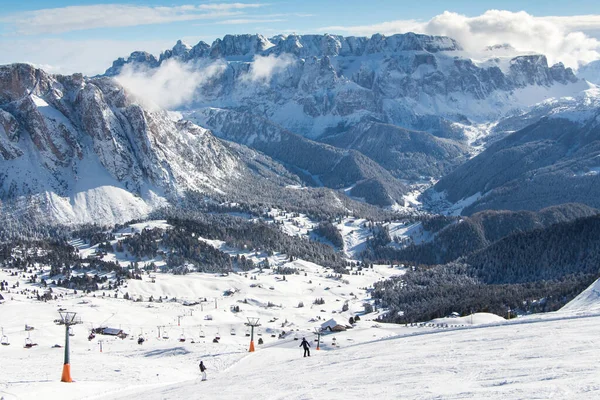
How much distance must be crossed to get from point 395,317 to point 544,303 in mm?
39476

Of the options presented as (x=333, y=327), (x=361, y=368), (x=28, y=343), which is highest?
(x=361, y=368)

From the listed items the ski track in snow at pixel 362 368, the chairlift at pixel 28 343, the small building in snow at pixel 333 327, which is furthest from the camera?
the small building in snow at pixel 333 327

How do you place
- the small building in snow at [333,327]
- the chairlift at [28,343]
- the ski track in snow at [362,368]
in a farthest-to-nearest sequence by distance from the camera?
the small building in snow at [333,327]
the chairlift at [28,343]
the ski track in snow at [362,368]

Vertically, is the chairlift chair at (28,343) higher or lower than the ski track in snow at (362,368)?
lower

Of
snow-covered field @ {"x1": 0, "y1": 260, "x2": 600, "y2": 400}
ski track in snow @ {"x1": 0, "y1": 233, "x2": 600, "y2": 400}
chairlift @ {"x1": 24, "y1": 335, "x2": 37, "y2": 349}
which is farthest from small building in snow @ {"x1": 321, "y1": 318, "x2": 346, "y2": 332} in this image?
chairlift @ {"x1": 24, "y1": 335, "x2": 37, "y2": 349}

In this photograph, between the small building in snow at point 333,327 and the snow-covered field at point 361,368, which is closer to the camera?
the snow-covered field at point 361,368

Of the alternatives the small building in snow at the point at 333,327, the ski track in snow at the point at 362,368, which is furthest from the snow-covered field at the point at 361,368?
the small building in snow at the point at 333,327

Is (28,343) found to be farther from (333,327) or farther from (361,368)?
(361,368)

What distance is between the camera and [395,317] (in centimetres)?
19700

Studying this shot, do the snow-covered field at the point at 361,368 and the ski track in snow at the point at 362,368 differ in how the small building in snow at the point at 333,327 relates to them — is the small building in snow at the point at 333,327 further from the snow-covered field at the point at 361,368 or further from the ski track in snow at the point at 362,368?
the ski track in snow at the point at 362,368

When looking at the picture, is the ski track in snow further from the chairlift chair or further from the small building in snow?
the small building in snow

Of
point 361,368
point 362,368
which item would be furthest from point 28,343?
point 362,368

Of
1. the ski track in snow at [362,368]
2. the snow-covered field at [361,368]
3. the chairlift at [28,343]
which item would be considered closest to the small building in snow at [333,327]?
the snow-covered field at [361,368]

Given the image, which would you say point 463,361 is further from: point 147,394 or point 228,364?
point 228,364
